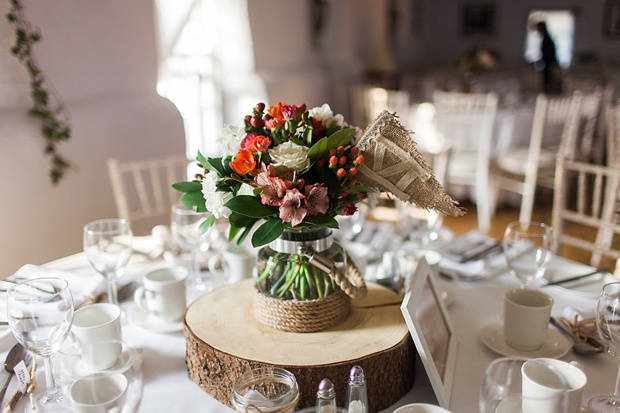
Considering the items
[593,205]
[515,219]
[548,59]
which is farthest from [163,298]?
[548,59]

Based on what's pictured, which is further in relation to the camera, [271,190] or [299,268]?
[299,268]

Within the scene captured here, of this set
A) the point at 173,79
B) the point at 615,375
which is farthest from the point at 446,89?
the point at 615,375

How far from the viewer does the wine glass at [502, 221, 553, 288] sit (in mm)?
1185

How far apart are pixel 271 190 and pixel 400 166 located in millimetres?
231

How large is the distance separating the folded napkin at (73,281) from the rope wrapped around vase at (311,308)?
0.50 meters

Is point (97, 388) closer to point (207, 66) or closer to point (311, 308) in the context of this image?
point (311, 308)

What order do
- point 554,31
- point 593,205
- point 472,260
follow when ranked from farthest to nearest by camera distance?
point 554,31 < point 593,205 < point 472,260

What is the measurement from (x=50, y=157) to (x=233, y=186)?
188cm

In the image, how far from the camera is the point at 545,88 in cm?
515

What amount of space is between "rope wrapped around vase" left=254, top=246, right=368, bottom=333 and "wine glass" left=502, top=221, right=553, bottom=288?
39 centimetres

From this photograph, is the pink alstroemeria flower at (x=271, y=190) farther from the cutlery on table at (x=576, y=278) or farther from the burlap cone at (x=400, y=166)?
the cutlery on table at (x=576, y=278)

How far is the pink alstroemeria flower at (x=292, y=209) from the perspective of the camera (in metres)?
0.88

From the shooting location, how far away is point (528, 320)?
3.36 ft

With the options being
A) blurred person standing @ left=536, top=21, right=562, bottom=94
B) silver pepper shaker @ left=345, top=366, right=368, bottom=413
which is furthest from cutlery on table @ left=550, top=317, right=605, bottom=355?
blurred person standing @ left=536, top=21, right=562, bottom=94
